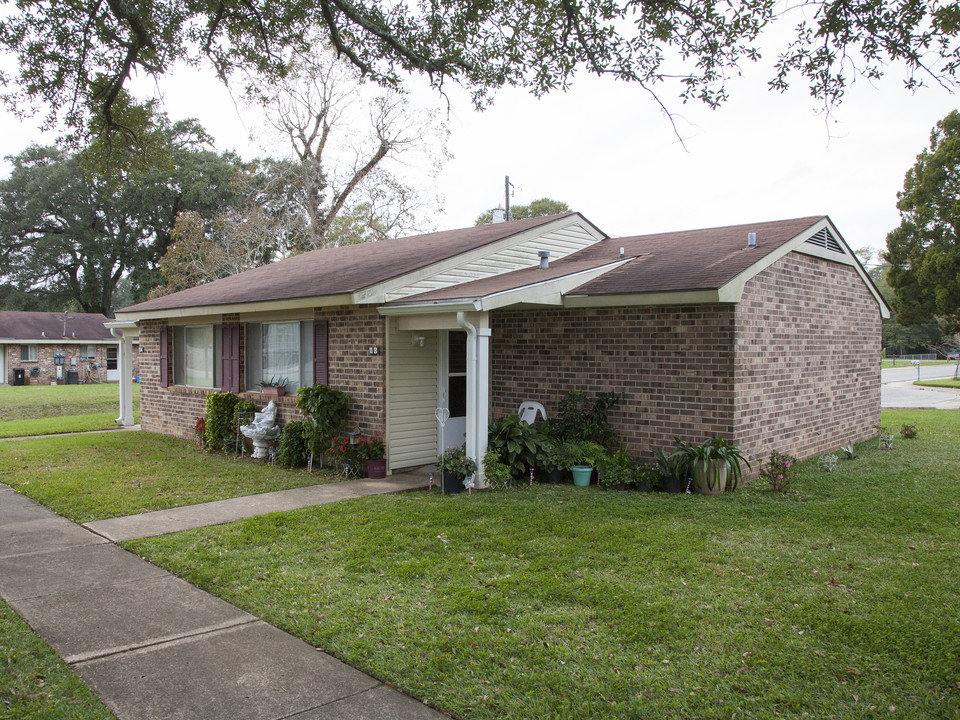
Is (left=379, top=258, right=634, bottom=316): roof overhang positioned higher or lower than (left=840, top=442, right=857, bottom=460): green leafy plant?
higher

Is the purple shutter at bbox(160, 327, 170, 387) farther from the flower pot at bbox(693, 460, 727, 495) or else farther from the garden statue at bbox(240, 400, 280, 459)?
the flower pot at bbox(693, 460, 727, 495)

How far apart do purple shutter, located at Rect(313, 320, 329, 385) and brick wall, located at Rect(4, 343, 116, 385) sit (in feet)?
104

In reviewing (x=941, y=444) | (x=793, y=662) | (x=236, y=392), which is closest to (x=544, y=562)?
(x=793, y=662)

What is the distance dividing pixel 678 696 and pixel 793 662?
2.69ft

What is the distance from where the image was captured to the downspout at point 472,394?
27.2 ft

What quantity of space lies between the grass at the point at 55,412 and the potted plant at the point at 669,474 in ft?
41.8

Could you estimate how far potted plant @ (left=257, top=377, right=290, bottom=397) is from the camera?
11031 millimetres

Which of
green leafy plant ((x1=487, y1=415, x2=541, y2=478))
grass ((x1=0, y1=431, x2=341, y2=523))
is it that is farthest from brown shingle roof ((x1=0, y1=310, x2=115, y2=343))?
green leafy plant ((x1=487, y1=415, x2=541, y2=478))

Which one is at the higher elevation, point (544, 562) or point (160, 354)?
point (160, 354)

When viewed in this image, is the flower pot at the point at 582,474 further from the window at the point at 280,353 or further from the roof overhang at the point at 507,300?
the window at the point at 280,353

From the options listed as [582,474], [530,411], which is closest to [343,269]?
[530,411]

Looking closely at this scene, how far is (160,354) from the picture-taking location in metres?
14.1

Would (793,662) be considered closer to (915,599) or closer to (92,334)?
(915,599)

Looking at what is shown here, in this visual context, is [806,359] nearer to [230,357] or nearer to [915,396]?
[230,357]
